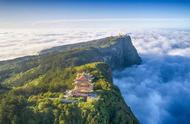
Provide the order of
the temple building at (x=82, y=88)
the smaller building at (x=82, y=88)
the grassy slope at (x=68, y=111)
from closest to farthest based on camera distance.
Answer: the grassy slope at (x=68, y=111)
the smaller building at (x=82, y=88)
the temple building at (x=82, y=88)

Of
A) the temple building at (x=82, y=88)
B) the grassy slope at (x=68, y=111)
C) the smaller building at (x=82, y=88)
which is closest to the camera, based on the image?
the grassy slope at (x=68, y=111)

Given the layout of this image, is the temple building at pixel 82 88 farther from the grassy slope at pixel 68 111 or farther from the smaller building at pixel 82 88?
the grassy slope at pixel 68 111

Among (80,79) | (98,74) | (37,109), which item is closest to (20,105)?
(37,109)

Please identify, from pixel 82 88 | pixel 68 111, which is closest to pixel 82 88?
pixel 82 88

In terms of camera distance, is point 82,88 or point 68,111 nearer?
point 68,111

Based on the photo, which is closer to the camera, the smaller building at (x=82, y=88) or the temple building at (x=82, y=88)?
the smaller building at (x=82, y=88)

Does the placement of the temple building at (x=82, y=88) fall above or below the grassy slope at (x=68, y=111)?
above

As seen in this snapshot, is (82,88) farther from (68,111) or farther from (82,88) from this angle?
(68,111)

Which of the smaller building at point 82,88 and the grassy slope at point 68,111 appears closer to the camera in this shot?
the grassy slope at point 68,111

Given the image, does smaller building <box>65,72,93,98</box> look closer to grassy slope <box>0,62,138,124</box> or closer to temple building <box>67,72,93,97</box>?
temple building <box>67,72,93,97</box>

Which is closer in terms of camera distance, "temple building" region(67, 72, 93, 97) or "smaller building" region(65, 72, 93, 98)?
"smaller building" region(65, 72, 93, 98)

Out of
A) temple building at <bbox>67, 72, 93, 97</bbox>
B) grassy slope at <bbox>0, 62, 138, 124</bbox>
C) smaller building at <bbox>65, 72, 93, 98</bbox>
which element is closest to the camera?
Result: grassy slope at <bbox>0, 62, 138, 124</bbox>

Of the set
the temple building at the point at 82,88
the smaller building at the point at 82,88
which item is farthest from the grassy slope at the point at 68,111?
the temple building at the point at 82,88

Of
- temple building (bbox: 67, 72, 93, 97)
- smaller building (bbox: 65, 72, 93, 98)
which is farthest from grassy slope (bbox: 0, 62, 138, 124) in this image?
temple building (bbox: 67, 72, 93, 97)
